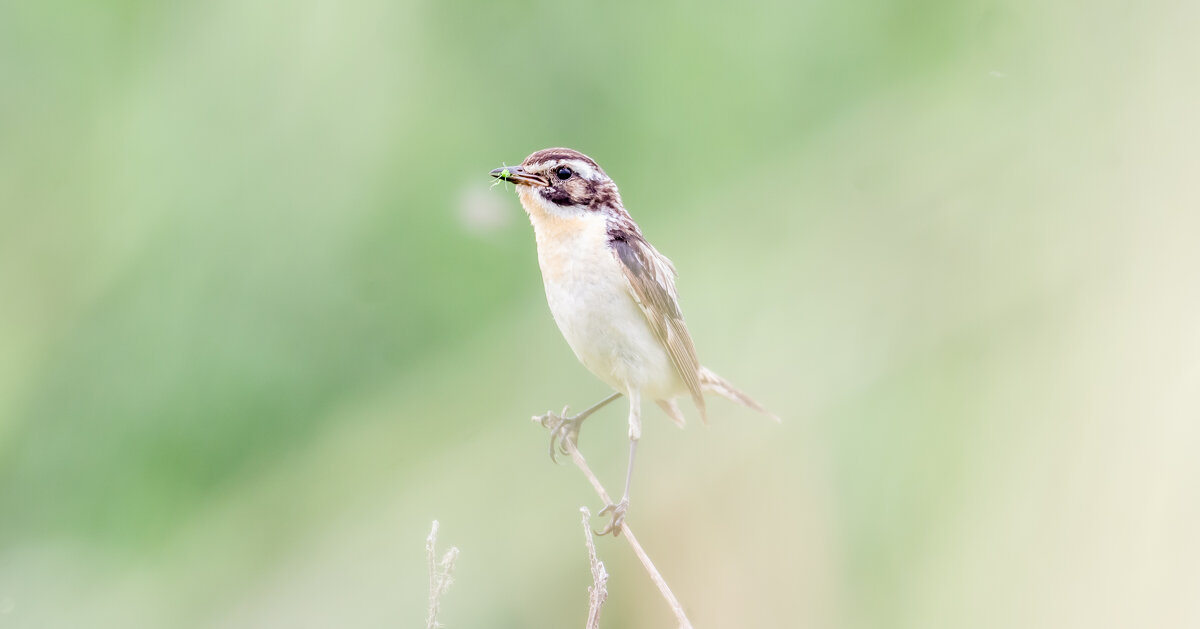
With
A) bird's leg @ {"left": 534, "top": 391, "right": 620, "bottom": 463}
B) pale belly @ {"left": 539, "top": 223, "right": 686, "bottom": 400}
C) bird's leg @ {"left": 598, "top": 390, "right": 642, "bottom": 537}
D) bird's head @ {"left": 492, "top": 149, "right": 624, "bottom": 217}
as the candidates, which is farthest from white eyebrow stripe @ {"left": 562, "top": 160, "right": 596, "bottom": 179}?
bird's leg @ {"left": 534, "top": 391, "right": 620, "bottom": 463}

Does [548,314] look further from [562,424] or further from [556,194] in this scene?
[556,194]

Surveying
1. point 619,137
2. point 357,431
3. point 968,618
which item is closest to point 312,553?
point 357,431

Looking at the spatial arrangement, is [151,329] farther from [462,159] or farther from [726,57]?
[726,57]

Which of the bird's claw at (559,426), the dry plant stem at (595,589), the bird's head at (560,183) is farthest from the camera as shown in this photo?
the bird's claw at (559,426)

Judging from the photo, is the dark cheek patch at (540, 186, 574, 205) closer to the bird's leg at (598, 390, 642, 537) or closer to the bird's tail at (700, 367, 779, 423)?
the bird's leg at (598, 390, 642, 537)

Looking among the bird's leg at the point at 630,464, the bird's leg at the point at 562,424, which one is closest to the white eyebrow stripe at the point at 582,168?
the bird's leg at the point at 630,464

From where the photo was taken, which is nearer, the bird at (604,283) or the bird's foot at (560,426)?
the bird at (604,283)

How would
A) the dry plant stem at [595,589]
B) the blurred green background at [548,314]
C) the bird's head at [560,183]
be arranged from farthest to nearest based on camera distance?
the blurred green background at [548,314]
the bird's head at [560,183]
the dry plant stem at [595,589]

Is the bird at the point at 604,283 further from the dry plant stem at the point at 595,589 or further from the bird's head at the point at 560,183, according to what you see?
the dry plant stem at the point at 595,589
